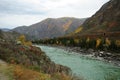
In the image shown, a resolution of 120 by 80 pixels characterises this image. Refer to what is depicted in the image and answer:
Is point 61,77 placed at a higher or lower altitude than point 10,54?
lower

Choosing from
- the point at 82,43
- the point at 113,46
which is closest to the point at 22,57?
the point at 113,46

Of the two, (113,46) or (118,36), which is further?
(118,36)

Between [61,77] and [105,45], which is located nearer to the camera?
[61,77]

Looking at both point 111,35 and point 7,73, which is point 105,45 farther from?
point 7,73

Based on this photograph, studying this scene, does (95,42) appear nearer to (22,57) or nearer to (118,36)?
(118,36)

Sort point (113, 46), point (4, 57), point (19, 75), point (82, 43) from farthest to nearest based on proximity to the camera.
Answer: point (82, 43) → point (113, 46) → point (4, 57) → point (19, 75)

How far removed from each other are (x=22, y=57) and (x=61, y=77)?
6653 mm

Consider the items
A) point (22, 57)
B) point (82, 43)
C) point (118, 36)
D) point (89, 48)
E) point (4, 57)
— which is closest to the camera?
point (4, 57)

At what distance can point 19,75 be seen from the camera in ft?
45.3

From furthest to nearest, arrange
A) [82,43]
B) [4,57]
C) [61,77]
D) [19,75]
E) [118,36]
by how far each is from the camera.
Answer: [118,36], [82,43], [4,57], [61,77], [19,75]

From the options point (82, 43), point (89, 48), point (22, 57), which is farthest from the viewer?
point (82, 43)

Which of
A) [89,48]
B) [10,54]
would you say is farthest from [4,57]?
[89,48]

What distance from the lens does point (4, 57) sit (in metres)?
20.8

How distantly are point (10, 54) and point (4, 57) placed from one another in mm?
930
